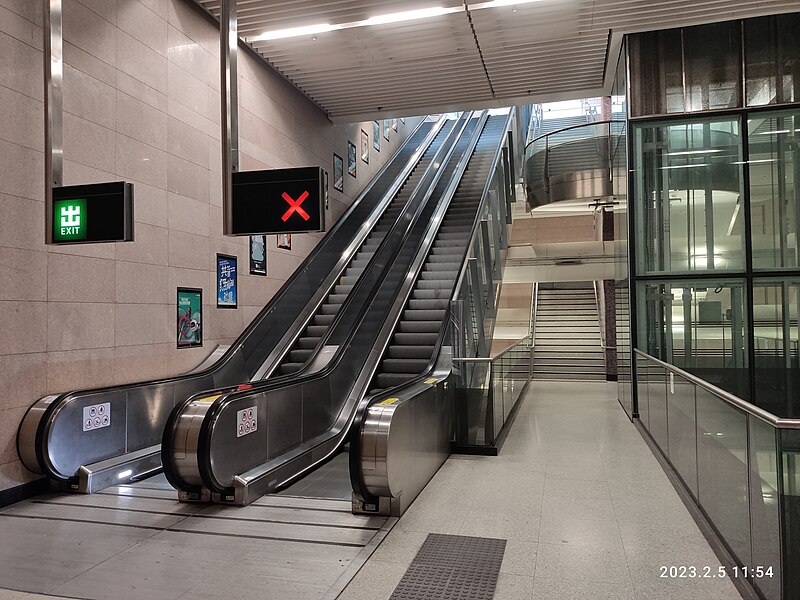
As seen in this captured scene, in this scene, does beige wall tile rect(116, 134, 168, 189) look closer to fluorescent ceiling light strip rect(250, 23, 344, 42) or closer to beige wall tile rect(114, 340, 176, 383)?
beige wall tile rect(114, 340, 176, 383)

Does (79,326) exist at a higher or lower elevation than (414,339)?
higher

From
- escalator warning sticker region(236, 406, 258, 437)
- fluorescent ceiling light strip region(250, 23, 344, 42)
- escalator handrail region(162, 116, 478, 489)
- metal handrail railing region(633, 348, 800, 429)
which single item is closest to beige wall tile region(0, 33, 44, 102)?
escalator handrail region(162, 116, 478, 489)

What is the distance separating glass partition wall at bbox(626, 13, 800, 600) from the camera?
7.73 m

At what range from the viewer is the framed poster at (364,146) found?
1341 cm

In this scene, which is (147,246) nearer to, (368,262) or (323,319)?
(323,319)

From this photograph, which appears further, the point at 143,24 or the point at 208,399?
the point at 143,24

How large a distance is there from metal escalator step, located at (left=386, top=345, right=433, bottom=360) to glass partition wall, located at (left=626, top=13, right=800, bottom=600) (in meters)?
2.66

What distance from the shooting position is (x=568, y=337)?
16.5 m

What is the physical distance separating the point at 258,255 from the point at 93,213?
419 cm

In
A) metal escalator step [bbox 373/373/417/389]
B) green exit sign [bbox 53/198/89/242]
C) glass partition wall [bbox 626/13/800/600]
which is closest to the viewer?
green exit sign [bbox 53/198/89/242]

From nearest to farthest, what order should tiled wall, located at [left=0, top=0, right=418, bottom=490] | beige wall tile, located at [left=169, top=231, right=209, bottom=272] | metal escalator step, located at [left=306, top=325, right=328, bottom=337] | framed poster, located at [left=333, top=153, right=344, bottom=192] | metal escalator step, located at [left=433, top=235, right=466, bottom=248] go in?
tiled wall, located at [left=0, top=0, right=418, bottom=490], beige wall tile, located at [left=169, top=231, right=209, bottom=272], metal escalator step, located at [left=306, top=325, right=328, bottom=337], metal escalator step, located at [left=433, top=235, right=466, bottom=248], framed poster, located at [left=333, top=153, right=344, bottom=192]

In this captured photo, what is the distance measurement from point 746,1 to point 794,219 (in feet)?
8.97

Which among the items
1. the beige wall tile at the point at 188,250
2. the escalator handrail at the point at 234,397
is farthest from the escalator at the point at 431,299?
the beige wall tile at the point at 188,250

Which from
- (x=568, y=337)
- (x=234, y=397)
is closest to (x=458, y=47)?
(x=234, y=397)
